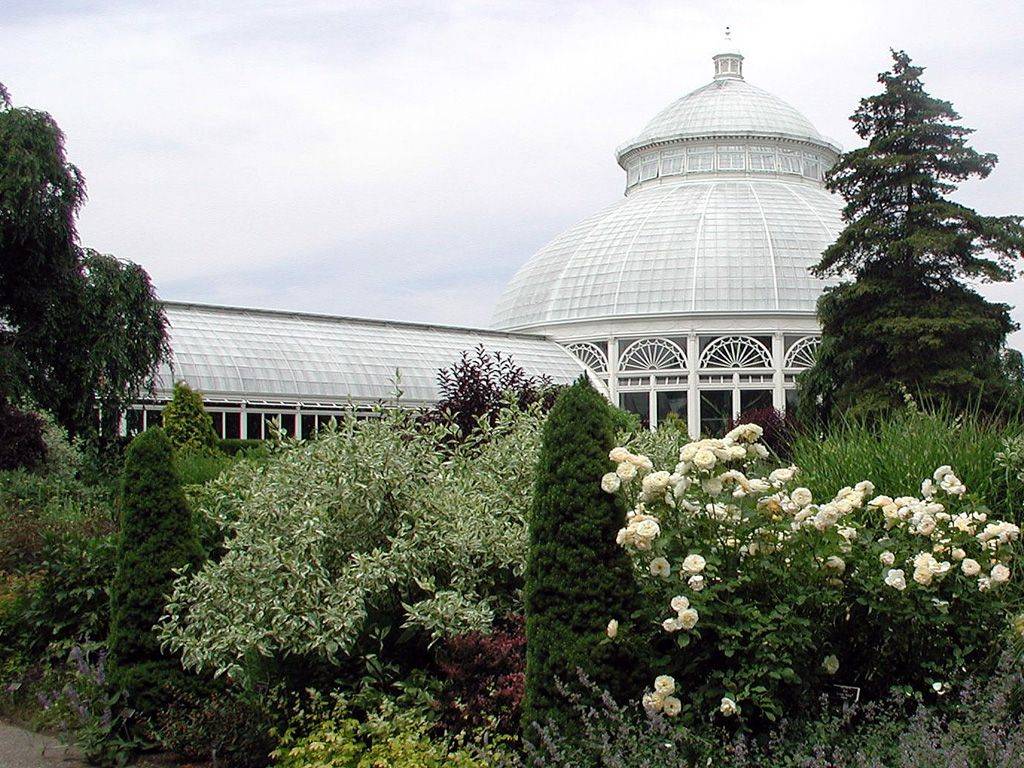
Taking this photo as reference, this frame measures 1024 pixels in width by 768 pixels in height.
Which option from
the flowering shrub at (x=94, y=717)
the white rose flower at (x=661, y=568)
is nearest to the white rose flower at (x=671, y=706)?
the white rose flower at (x=661, y=568)

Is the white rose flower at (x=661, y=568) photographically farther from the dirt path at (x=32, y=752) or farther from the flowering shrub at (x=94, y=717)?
the dirt path at (x=32, y=752)

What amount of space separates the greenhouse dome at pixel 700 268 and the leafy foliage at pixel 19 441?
2463cm

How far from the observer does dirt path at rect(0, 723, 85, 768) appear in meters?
7.34

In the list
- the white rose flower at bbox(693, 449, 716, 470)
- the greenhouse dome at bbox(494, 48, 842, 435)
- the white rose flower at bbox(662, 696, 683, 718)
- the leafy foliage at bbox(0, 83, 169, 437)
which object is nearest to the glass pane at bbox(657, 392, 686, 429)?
the greenhouse dome at bbox(494, 48, 842, 435)

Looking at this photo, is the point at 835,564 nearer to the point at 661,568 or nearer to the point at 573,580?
the point at 661,568

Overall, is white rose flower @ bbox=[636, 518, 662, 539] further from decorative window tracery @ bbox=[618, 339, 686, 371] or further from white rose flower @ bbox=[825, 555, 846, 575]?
decorative window tracery @ bbox=[618, 339, 686, 371]

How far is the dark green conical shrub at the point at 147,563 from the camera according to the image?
7.41 metres

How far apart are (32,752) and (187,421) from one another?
Answer: 16383 millimetres

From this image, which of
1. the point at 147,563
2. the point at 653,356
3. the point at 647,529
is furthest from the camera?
the point at 653,356

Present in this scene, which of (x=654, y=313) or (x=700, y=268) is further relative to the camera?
(x=700, y=268)

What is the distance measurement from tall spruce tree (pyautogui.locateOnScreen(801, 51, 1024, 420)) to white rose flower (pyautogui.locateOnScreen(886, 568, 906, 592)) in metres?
19.4

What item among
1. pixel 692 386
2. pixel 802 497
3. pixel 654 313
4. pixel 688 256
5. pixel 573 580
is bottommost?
pixel 573 580

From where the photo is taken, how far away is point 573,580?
5.88 meters

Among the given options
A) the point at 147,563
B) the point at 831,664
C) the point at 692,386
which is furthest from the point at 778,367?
the point at 831,664
